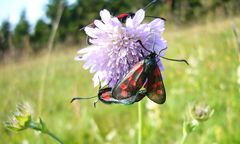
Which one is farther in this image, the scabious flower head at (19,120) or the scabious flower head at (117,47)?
the scabious flower head at (19,120)

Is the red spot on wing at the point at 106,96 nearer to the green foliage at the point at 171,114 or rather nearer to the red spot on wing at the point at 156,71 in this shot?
the red spot on wing at the point at 156,71

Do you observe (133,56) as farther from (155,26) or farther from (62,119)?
(62,119)

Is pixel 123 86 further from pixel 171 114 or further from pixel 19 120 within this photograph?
pixel 171 114

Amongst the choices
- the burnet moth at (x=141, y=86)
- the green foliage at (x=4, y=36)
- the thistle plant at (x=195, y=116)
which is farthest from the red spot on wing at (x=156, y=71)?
the green foliage at (x=4, y=36)

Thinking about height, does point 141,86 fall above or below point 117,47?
below

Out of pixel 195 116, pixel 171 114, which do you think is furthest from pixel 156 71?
pixel 171 114

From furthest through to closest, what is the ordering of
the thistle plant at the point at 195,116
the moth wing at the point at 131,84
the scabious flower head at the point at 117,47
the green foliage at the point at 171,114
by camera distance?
the green foliage at the point at 171,114 → the thistle plant at the point at 195,116 → the scabious flower head at the point at 117,47 → the moth wing at the point at 131,84
